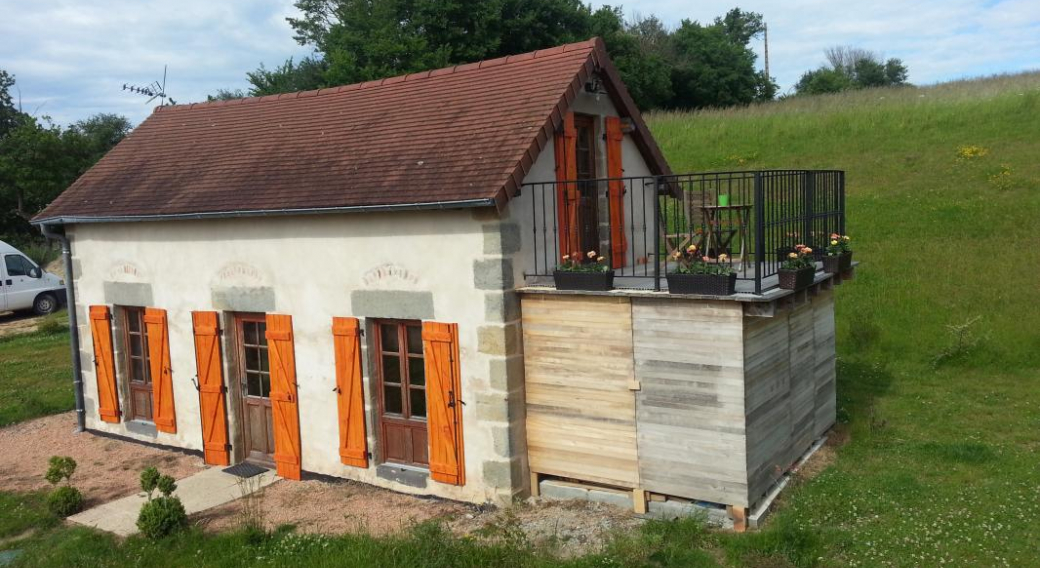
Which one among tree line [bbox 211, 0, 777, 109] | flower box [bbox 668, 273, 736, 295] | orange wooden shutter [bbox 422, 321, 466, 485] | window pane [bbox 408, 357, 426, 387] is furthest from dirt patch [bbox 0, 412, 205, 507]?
tree line [bbox 211, 0, 777, 109]

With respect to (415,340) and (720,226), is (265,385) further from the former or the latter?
(720,226)

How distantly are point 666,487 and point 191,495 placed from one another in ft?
18.3

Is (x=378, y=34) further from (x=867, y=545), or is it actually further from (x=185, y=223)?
(x=867, y=545)

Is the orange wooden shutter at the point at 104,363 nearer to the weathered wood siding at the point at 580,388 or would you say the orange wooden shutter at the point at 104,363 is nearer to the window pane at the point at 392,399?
the window pane at the point at 392,399

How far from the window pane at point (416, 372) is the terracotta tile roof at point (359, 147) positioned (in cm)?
186

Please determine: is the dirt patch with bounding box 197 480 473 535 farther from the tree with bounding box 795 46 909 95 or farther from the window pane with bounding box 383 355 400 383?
the tree with bounding box 795 46 909 95

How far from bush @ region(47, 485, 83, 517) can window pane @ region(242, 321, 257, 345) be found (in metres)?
2.63

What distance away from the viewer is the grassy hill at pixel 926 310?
7.29 m

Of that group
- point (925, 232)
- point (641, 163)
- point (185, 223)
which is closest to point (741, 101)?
point (925, 232)

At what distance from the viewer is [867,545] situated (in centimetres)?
677

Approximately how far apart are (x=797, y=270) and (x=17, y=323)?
23153 millimetres

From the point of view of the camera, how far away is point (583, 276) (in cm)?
778

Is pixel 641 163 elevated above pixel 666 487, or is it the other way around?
pixel 641 163

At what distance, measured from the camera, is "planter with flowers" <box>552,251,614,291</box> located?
7.71 metres
